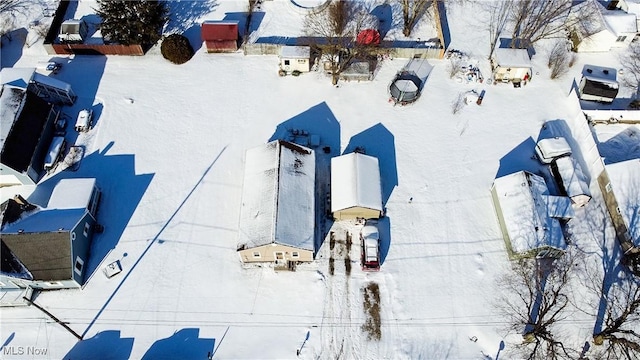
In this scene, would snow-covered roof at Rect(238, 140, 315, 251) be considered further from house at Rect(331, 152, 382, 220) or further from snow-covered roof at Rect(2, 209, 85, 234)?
snow-covered roof at Rect(2, 209, 85, 234)

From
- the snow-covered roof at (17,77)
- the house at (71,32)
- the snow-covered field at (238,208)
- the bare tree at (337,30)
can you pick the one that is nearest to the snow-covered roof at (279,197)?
the snow-covered field at (238,208)

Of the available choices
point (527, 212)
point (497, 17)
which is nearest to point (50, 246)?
point (527, 212)

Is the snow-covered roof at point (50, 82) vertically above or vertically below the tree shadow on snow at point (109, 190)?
above

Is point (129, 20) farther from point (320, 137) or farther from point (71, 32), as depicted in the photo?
point (320, 137)

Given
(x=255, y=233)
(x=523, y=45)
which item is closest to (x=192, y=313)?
(x=255, y=233)

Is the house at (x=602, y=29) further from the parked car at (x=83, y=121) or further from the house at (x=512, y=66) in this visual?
the parked car at (x=83, y=121)

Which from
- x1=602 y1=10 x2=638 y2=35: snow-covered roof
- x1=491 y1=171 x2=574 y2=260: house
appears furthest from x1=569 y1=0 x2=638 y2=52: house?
x1=491 y1=171 x2=574 y2=260: house

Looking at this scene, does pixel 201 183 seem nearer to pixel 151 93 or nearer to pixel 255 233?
pixel 255 233

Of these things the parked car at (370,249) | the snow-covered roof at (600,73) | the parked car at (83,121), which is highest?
the snow-covered roof at (600,73)
